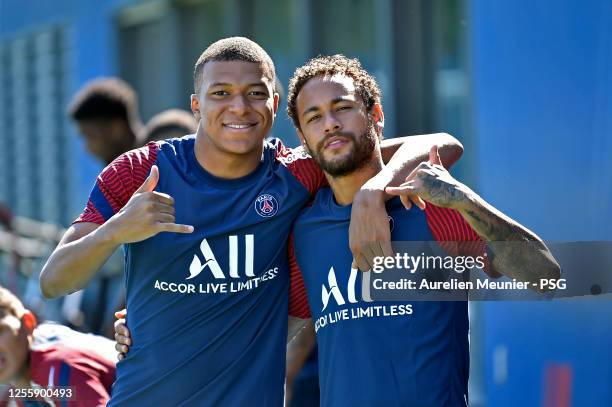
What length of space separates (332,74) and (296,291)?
2.49 feet

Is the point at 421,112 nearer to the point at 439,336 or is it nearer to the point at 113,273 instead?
the point at 113,273

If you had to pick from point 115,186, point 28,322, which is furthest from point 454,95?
point 115,186

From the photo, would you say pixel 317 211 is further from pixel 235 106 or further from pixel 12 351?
pixel 12 351

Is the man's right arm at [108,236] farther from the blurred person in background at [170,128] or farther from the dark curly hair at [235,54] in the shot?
the blurred person in background at [170,128]

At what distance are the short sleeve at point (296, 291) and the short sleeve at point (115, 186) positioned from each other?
0.56 metres

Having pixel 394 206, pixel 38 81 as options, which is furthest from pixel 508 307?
pixel 38 81

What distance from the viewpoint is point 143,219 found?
11.2 ft

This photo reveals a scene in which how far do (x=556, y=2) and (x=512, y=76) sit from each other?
1.50 ft

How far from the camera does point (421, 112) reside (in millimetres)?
7254

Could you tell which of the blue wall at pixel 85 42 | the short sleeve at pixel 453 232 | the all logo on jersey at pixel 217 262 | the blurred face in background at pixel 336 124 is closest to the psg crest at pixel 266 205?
the all logo on jersey at pixel 217 262

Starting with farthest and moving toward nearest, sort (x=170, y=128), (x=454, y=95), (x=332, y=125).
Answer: (x=454, y=95)
(x=170, y=128)
(x=332, y=125)

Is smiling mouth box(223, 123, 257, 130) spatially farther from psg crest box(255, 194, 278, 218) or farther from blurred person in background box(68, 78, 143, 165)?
blurred person in background box(68, 78, 143, 165)

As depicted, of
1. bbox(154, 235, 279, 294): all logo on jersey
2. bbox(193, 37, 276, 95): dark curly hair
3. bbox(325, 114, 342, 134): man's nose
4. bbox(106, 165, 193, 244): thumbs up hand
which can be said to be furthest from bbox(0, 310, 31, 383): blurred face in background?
bbox(325, 114, 342, 134): man's nose

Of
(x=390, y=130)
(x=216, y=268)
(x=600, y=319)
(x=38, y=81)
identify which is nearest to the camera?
(x=216, y=268)
